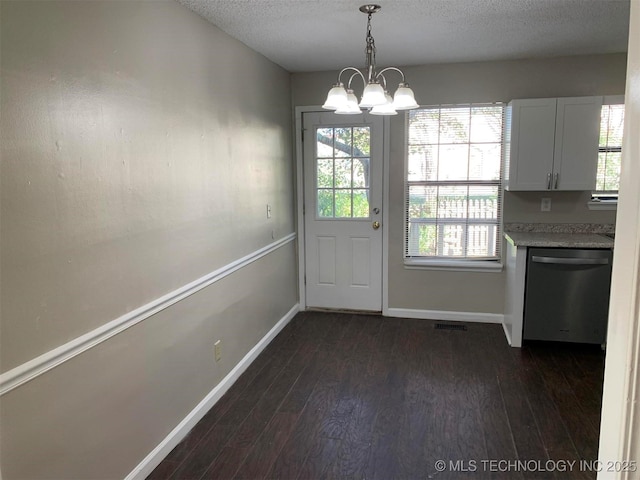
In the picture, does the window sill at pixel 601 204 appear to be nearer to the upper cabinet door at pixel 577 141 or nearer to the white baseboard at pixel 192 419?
the upper cabinet door at pixel 577 141

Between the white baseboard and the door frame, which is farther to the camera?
the door frame

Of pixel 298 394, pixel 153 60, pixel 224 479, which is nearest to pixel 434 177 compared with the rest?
pixel 298 394

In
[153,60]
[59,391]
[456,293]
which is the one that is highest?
[153,60]

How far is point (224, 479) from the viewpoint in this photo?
223cm

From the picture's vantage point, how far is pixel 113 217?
197 cm

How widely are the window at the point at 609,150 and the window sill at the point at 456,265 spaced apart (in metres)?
1.07

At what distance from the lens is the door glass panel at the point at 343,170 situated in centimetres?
445

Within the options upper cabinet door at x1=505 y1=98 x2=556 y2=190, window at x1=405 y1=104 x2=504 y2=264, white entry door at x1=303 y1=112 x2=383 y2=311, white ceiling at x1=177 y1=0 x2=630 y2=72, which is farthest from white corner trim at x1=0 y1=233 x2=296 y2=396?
upper cabinet door at x1=505 y1=98 x2=556 y2=190

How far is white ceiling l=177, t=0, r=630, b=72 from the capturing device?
8.68 feet

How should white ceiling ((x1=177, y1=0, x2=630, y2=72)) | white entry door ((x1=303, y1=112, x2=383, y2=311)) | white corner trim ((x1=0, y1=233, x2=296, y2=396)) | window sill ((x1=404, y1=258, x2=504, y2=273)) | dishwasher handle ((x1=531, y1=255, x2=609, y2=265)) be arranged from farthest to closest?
1. white entry door ((x1=303, y1=112, x2=383, y2=311))
2. window sill ((x1=404, y1=258, x2=504, y2=273))
3. dishwasher handle ((x1=531, y1=255, x2=609, y2=265))
4. white ceiling ((x1=177, y1=0, x2=630, y2=72))
5. white corner trim ((x1=0, y1=233, x2=296, y2=396))

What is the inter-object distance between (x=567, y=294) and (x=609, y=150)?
1345mm

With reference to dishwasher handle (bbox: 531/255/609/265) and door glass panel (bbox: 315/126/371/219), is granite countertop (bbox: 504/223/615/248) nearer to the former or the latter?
dishwasher handle (bbox: 531/255/609/265)

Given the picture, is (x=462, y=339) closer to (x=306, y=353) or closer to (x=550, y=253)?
(x=550, y=253)

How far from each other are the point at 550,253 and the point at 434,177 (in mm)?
1264
